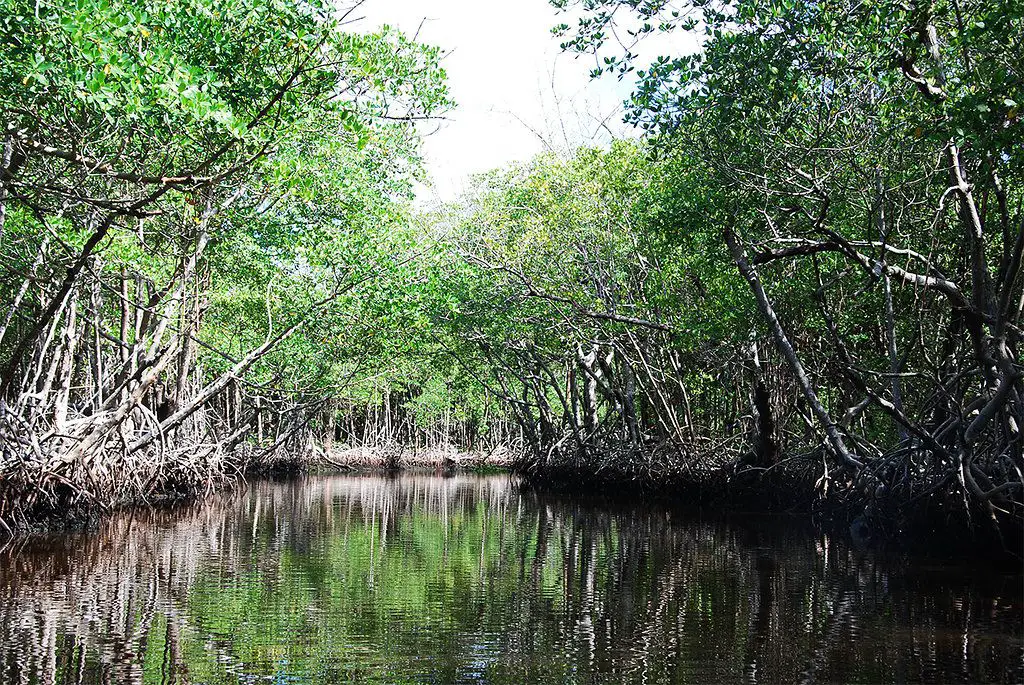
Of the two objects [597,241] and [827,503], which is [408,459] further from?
[827,503]

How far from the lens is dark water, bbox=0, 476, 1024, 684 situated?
235 inches

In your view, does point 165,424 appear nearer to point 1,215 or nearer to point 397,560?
point 397,560

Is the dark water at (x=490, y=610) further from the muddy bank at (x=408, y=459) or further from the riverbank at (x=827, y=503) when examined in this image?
the muddy bank at (x=408, y=459)

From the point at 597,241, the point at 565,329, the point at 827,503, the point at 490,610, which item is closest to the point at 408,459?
the point at 565,329

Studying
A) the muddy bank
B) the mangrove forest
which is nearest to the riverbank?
the mangrove forest

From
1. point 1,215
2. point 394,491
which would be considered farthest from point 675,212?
point 394,491

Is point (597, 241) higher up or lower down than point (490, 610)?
higher up

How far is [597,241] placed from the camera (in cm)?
1794

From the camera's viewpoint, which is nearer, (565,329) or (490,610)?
(490,610)

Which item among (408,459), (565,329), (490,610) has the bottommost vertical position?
(490,610)

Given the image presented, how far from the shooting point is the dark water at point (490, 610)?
597cm

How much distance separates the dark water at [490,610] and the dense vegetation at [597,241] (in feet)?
4.68

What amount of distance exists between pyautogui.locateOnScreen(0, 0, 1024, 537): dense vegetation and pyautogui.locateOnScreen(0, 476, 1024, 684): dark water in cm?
143

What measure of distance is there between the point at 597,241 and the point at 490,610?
1075cm
